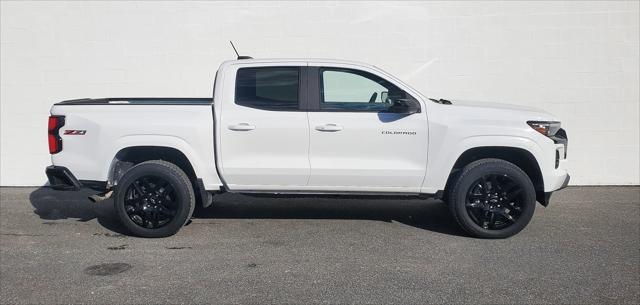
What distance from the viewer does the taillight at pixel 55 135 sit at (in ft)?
21.7

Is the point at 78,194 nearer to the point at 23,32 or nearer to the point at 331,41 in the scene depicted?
the point at 23,32

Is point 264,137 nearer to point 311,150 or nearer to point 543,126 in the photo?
point 311,150

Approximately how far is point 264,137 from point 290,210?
1.70m

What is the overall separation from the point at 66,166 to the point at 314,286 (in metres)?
3.17

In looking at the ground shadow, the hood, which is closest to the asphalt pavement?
the ground shadow

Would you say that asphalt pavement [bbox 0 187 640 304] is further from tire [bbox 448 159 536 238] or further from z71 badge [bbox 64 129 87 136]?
z71 badge [bbox 64 129 87 136]

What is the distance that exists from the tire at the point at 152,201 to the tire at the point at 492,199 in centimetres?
286

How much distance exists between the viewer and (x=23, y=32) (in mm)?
9578

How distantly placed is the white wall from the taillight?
9.71 feet

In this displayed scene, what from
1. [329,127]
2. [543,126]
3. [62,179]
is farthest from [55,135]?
[543,126]

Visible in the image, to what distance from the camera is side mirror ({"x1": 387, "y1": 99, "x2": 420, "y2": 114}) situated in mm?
6434

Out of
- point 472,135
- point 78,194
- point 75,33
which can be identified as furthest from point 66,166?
point 472,135

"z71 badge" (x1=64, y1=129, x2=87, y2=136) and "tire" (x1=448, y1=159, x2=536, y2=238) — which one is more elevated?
"z71 badge" (x1=64, y1=129, x2=87, y2=136)

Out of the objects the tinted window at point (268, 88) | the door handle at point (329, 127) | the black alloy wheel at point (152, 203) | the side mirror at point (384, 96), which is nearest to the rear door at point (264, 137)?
the tinted window at point (268, 88)
